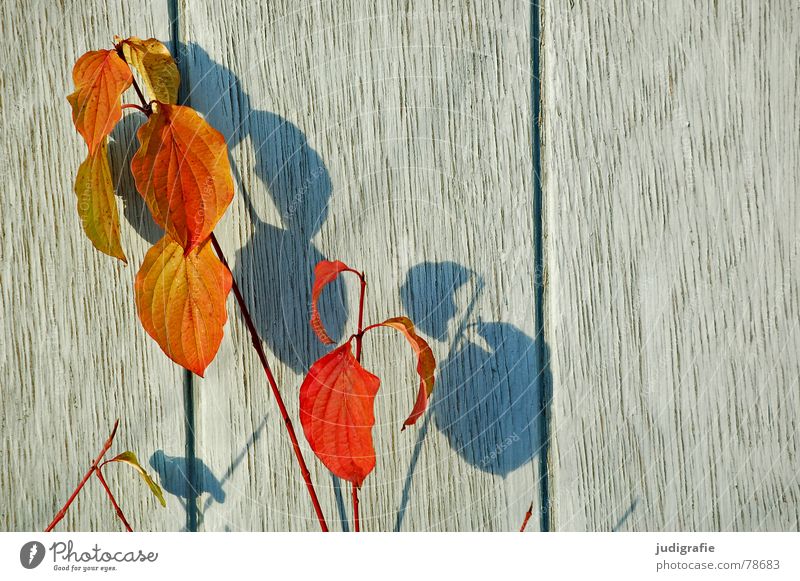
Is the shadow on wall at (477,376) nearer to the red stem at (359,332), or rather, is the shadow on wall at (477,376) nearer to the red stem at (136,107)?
the red stem at (359,332)

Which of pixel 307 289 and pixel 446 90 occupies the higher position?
pixel 446 90

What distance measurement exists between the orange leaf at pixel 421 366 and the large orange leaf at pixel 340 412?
0.03 meters

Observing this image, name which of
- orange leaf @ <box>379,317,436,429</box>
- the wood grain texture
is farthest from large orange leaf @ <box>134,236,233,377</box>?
the wood grain texture

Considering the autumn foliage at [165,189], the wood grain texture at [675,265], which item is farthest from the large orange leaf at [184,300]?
the wood grain texture at [675,265]

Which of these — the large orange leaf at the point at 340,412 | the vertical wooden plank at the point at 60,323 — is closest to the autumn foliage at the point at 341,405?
the large orange leaf at the point at 340,412

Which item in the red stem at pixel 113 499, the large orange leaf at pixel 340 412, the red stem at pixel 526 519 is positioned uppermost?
the large orange leaf at pixel 340 412

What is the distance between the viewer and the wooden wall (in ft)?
1.45

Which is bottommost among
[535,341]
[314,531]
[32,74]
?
[314,531]

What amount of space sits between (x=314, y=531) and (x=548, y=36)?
0.37 metres

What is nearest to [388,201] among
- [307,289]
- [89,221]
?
[307,289]

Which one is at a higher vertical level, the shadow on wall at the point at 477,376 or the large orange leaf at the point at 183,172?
the large orange leaf at the point at 183,172

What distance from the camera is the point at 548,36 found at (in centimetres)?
44

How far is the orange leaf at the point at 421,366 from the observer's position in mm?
409

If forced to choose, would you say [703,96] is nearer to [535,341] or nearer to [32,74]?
[535,341]
